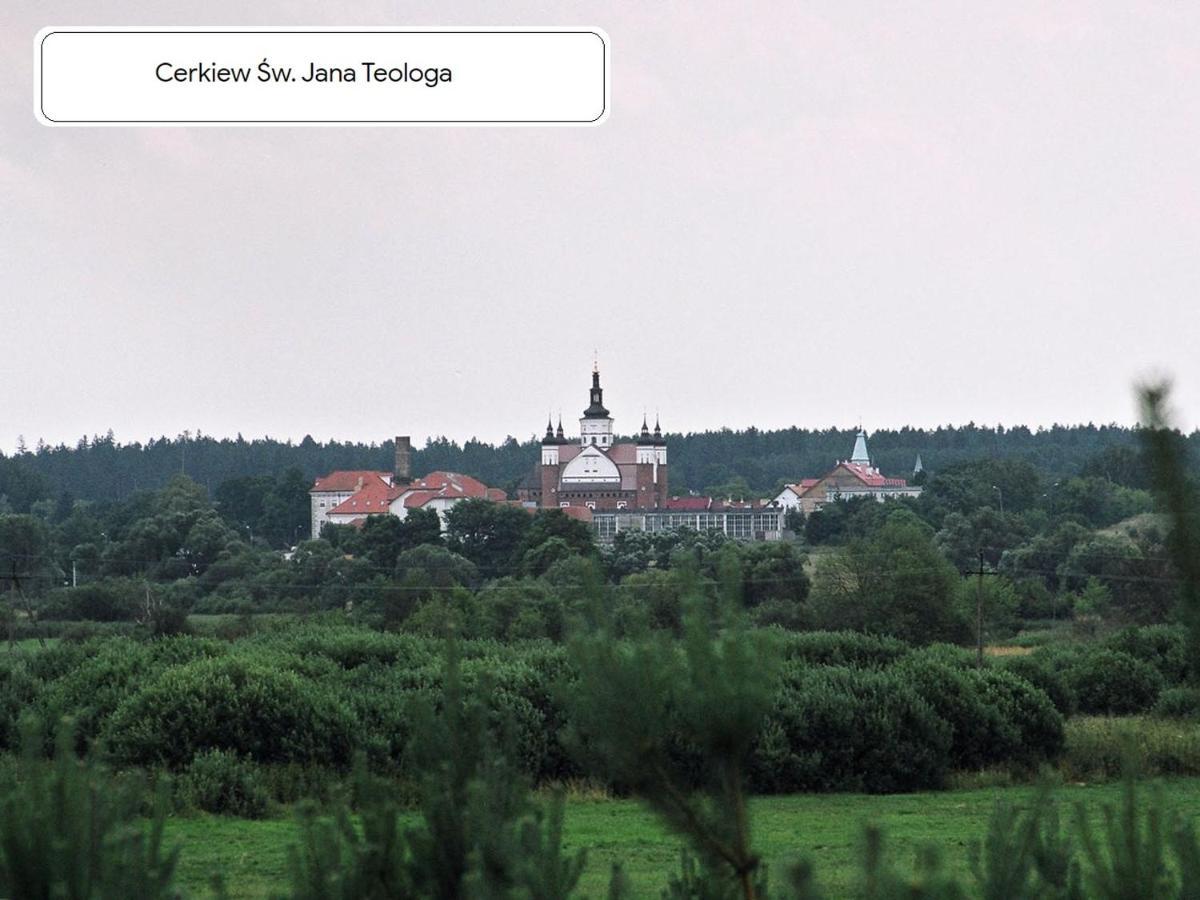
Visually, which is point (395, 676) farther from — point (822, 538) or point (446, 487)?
point (446, 487)

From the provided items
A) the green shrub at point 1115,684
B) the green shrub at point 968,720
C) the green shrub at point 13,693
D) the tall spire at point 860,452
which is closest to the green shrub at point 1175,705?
the green shrub at point 1115,684

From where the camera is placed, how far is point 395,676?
23344mm

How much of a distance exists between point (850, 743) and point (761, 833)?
17.9 feet

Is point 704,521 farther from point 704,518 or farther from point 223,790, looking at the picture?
A: point 223,790

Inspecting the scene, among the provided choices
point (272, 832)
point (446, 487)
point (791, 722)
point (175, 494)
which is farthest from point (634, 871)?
point (446, 487)

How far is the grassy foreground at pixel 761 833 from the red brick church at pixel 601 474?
379 ft

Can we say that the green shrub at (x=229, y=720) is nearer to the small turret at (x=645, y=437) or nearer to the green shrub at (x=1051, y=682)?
the green shrub at (x=1051, y=682)

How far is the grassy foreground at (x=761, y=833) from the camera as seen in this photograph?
12.8m

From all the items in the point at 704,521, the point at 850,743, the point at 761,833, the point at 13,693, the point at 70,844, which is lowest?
the point at 761,833

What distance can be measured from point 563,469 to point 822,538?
133 ft

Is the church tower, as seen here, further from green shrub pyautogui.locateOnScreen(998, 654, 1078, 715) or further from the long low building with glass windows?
green shrub pyautogui.locateOnScreen(998, 654, 1078, 715)

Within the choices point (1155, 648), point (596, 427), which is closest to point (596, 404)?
point (596, 427)

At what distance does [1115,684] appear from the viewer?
1127 inches

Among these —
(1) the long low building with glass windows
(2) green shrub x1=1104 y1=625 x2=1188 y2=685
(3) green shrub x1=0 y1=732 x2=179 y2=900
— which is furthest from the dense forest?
(3) green shrub x1=0 y1=732 x2=179 y2=900
